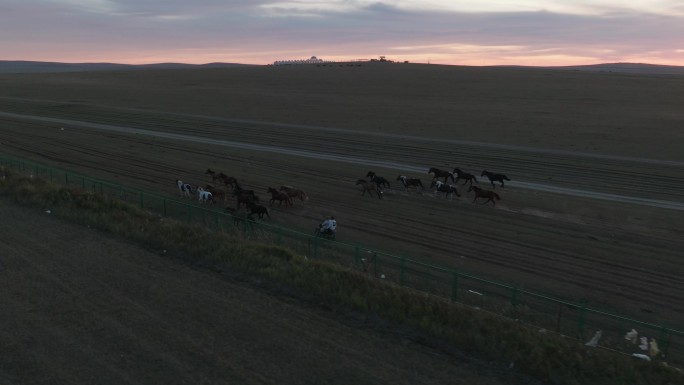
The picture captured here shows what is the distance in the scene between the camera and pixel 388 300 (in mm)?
14320

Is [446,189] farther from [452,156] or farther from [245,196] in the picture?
[452,156]

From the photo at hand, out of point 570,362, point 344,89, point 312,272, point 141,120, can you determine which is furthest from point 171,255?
point 344,89

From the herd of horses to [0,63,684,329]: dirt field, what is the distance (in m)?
0.60

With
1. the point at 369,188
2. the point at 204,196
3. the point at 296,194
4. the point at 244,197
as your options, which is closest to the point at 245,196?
the point at 244,197

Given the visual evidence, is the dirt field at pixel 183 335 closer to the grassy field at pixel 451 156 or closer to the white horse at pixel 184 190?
the grassy field at pixel 451 156

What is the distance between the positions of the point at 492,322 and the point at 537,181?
70.1 ft

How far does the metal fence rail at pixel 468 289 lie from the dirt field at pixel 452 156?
1.89 meters

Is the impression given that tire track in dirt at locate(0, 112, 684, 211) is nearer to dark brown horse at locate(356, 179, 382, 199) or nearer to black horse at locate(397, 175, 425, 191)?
black horse at locate(397, 175, 425, 191)

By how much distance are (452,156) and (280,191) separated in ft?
55.6

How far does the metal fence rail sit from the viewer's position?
13.2 meters

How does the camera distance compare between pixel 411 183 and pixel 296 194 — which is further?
pixel 411 183

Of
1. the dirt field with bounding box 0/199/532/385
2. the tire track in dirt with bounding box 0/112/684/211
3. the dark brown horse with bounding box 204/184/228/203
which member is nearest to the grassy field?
the tire track in dirt with bounding box 0/112/684/211

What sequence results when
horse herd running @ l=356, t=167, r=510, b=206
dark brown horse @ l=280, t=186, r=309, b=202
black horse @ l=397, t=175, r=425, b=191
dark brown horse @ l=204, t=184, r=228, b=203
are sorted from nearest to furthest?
dark brown horse @ l=280, t=186, r=309, b=202 < dark brown horse @ l=204, t=184, r=228, b=203 < horse herd running @ l=356, t=167, r=510, b=206 < black horse @ l=397, t=175, r=425, b=191

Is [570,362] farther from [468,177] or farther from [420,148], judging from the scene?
[420,148]
